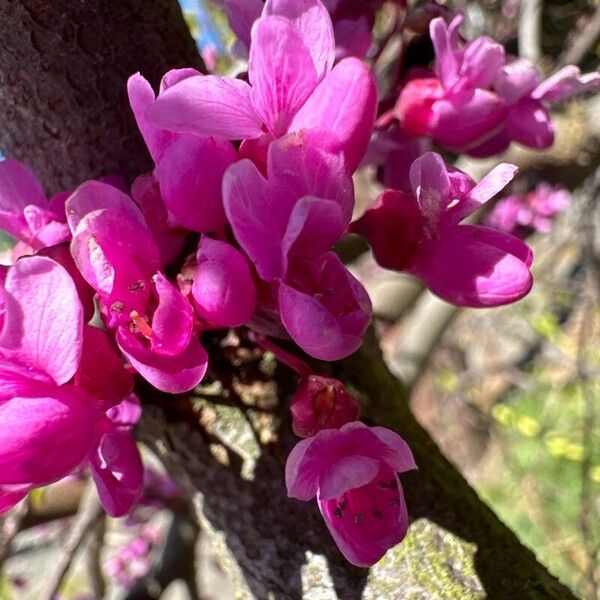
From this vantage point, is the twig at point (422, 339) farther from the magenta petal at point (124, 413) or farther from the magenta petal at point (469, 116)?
the magenta petal at point (124, 413)

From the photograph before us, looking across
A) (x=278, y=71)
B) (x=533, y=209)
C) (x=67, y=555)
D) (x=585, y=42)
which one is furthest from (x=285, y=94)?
(x=533, y=209)


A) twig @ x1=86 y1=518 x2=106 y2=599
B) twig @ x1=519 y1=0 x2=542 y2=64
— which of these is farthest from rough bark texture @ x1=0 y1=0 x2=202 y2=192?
twig @ x1=519 y1=0 x2=542 y2=64

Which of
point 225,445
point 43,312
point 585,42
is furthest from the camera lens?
point 585,42

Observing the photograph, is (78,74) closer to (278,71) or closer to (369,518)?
(278,71)

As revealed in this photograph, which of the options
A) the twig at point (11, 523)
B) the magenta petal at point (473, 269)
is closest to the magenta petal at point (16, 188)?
the magenta petal at point (473, 269)

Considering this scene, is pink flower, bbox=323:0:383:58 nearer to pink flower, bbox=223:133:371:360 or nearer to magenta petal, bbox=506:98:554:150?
magenta petal, bbox=506:98:554:150
